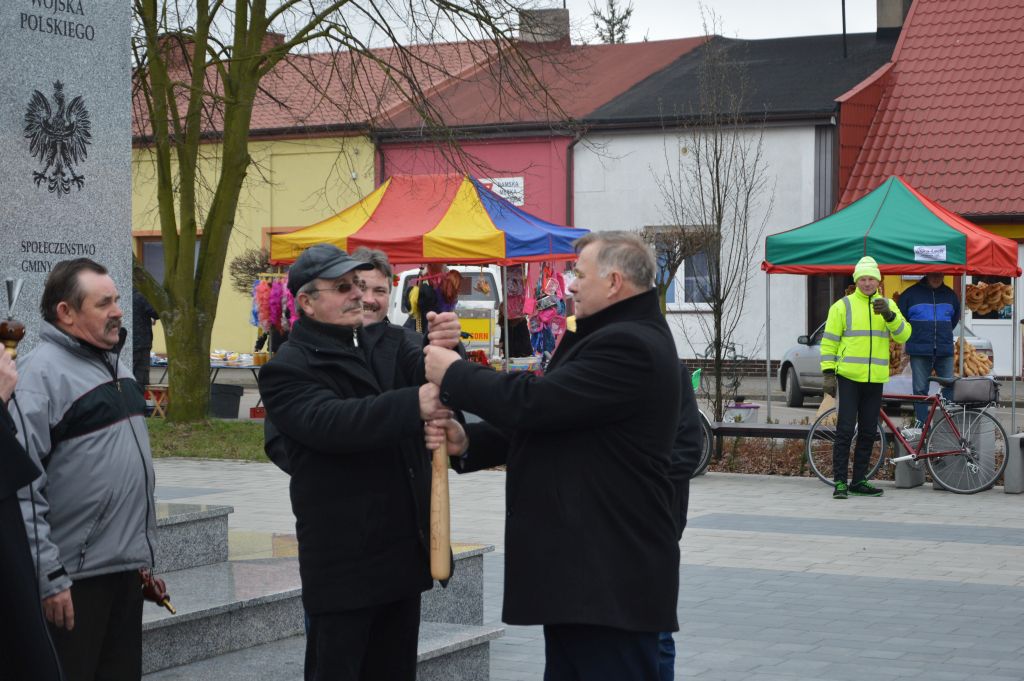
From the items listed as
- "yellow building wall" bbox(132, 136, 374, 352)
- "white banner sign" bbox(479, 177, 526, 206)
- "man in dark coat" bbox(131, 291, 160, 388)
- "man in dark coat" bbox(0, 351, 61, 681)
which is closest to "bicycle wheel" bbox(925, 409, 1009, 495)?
"man in dark coat" bbox(131, 291, 160, 388)

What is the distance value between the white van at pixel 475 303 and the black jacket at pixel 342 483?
58.0ft

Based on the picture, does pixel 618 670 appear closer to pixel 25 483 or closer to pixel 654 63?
pixel 25 483

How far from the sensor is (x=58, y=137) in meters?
7.27

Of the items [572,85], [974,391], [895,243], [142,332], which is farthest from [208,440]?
[572,85]

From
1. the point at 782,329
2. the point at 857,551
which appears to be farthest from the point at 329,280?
the point at 782,329

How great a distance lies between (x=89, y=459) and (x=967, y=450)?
10.5 metres

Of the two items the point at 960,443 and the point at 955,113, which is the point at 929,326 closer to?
the point at 960,443

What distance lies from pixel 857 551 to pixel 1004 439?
12.8 ft

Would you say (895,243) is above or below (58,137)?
below

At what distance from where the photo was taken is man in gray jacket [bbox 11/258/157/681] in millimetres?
4621

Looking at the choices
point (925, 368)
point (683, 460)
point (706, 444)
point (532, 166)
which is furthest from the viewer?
point (532, 166)

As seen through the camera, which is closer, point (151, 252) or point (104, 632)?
point (104, 632)

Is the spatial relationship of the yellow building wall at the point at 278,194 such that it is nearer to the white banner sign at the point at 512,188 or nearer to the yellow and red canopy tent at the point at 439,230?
the white banner sign at the point at 512,188

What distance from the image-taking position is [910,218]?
1594 centimetres
